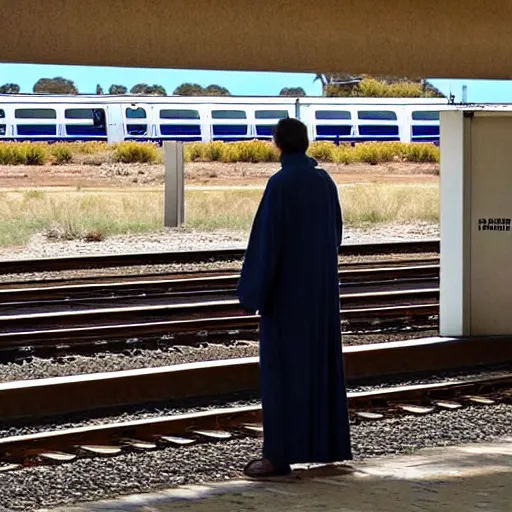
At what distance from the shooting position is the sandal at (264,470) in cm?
728

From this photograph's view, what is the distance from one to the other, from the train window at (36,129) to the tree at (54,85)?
1999 cm

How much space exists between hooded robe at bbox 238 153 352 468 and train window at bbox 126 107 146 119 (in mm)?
36638

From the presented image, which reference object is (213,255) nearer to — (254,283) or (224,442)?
(224,442)

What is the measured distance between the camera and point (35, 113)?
1708 inches

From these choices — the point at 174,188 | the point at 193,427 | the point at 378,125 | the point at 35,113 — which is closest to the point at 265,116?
the point at 378,125

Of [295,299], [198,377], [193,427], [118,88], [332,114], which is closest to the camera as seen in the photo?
[295,299]

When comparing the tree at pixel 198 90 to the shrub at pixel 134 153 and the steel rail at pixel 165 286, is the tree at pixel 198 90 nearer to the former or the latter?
the shrub at pixel 134 153

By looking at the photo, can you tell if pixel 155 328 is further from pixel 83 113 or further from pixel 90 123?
pixel 90 123

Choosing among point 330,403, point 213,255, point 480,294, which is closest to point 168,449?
point 330,403

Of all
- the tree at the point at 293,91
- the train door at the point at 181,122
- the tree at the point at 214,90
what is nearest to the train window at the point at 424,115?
the train door at the point at 181,122

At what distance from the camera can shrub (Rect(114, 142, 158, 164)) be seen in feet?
138

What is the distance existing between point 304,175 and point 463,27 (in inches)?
205

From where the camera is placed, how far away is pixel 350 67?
37.1ft

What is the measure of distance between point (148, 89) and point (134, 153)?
82.7 feet
